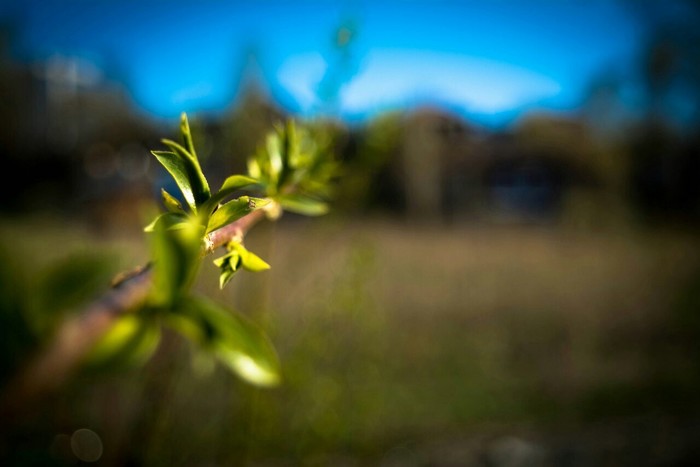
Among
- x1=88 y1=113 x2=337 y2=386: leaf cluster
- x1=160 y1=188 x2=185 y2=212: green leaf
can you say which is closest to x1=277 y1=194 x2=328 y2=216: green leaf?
x1=88 y1=113 x2=337 y2=386: leaf cluster

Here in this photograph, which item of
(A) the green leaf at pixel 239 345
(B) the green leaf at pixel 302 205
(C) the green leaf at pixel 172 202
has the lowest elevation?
(A) the green leaf at pixel 239 345

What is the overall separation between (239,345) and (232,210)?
18 cm

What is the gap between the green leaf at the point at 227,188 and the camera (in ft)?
0.48

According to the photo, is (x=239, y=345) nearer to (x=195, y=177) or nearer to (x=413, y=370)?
(x=195, y=177)

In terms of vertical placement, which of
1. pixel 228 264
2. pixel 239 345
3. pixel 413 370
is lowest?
pixel 413 370

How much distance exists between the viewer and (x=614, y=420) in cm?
186

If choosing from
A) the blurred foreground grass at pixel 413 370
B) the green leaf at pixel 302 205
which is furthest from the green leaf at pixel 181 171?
the blurred foreground grass at pixel 413 370

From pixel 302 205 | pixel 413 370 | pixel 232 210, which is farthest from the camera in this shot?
pixel 413 370

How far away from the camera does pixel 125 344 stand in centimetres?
30

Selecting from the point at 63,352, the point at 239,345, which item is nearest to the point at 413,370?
the point at 239,345

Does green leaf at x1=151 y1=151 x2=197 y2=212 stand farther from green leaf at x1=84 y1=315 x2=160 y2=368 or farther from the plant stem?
green leaf at x1=84 y1=315 x2=160 y2=368

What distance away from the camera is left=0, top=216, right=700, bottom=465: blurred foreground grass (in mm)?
771

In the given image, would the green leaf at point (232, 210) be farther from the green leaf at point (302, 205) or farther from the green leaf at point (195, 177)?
the green leaf at point (302, 205)

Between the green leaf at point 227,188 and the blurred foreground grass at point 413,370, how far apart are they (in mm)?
246
